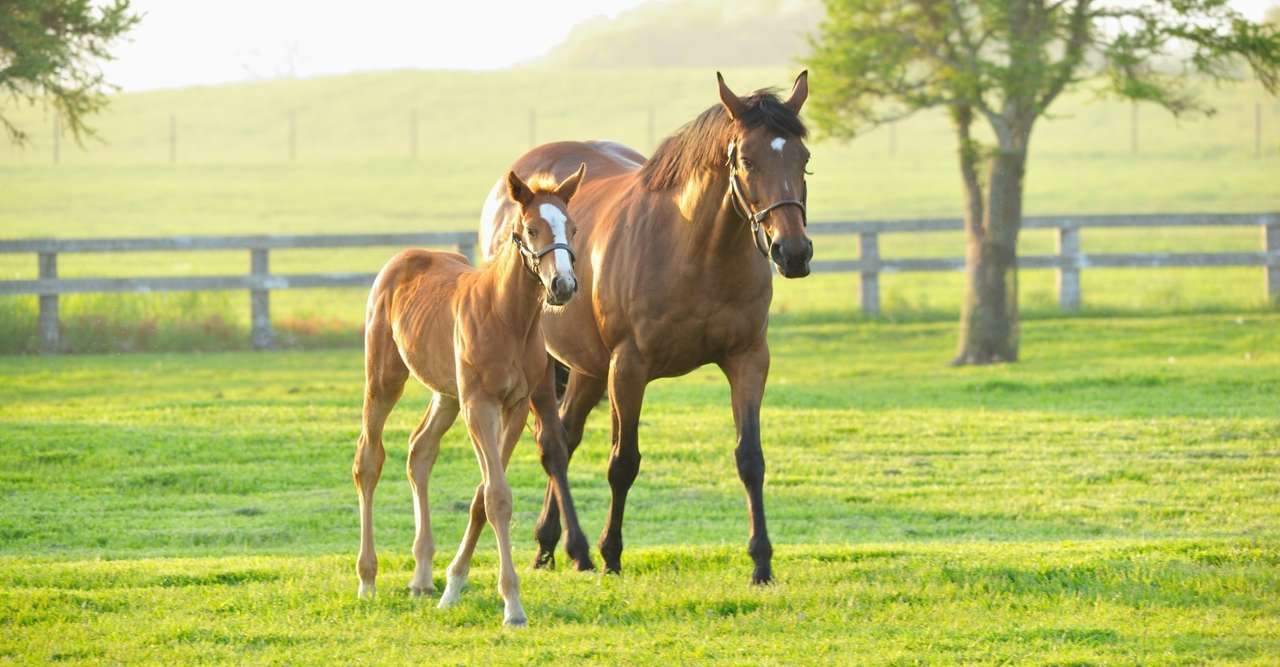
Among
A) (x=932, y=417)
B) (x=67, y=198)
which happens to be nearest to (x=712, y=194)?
(x=932, y=417)

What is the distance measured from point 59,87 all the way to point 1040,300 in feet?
48.1

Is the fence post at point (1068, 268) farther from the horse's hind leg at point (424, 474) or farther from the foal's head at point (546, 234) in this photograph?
the foal's head at point (546, 234)

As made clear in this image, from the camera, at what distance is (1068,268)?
76.8 ft

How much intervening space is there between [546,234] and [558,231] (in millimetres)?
52

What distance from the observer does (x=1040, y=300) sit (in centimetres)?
2538

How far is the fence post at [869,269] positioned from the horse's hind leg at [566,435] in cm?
1421

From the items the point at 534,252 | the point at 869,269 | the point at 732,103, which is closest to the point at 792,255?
the point at 732,103

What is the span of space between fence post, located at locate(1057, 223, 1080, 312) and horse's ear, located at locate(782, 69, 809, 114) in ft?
52.3

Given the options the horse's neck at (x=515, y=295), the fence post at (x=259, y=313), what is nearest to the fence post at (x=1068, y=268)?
the fence post at (x=259, y=313)

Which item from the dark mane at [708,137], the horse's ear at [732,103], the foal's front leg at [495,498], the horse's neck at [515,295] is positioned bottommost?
the foal's front leg at [495,498]

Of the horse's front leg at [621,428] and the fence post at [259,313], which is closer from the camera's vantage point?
the horse's front leg at [621,428]

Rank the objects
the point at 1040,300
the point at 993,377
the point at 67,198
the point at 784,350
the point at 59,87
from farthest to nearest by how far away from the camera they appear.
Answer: the point at 67,198, the point at 1040,300, the point at 784,350, the point at 59,87, the point at 993,377

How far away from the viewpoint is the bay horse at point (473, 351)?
6.68 metres

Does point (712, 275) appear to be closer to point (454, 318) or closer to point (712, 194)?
point (712, 194)
